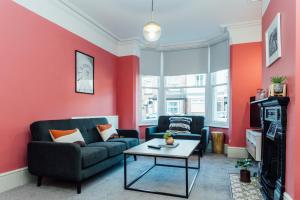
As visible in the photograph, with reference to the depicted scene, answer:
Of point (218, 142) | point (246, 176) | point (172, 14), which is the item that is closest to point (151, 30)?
point (172, 14)

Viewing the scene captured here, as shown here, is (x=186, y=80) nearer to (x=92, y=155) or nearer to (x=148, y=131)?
(x=148, y=131)

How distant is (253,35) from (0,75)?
4578 mm

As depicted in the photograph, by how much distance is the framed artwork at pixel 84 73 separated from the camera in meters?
4.06

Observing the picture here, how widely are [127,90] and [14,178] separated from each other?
3271 mm

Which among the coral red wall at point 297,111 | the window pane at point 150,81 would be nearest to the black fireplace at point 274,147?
the coral red wall at point 297,111

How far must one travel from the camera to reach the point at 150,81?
20.2 ft

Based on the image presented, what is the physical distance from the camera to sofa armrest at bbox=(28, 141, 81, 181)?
8.49 feet

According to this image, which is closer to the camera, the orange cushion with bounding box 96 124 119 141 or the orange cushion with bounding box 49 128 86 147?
the orange cushion with bounding box 49 128 86 147

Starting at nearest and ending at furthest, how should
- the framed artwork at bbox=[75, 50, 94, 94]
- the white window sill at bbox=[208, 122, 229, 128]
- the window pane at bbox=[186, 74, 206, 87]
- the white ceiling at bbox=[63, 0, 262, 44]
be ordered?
the white ceiling at bbox=[63, 0, 262, 44], the framed artwork at bbox=[75, 50, 94, 94], the white window sill at bbox=[208, 122, 229, 128], the window pane at bbox=[186, 74, 206, 87]

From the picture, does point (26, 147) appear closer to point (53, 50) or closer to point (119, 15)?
point (53, 50)

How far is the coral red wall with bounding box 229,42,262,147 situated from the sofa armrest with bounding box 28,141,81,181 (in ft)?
11.0

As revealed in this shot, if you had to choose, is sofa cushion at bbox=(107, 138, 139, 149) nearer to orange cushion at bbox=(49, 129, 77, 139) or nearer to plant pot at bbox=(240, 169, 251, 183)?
orange cushion at bbox=(49, 129, 77, 139)

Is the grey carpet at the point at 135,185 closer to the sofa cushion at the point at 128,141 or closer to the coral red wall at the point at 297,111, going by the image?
the sofa cushion at the point at 128,141

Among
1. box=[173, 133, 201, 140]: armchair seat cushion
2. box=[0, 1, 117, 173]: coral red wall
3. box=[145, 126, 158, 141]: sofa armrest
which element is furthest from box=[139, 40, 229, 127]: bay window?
box=[0, 1, 117, 173]: coral red wall
